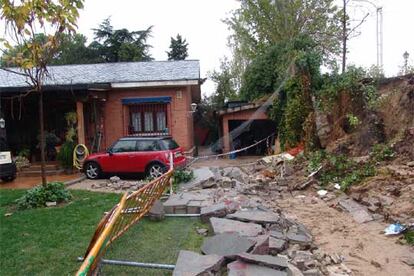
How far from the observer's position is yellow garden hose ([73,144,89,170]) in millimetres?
14945

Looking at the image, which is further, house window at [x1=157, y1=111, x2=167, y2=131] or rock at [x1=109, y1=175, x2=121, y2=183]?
house window at [x1=157, y1=111, x2=167, y2=131]

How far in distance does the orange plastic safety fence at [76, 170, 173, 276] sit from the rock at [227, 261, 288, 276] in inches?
54.2

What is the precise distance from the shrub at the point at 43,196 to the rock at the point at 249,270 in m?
5.27

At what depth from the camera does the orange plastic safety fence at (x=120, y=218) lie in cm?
357

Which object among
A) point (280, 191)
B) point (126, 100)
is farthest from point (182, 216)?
point (126, 100)

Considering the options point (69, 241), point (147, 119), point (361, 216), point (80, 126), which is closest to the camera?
point (69, 241)

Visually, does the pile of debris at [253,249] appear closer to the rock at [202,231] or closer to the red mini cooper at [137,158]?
the rock at [202,231]

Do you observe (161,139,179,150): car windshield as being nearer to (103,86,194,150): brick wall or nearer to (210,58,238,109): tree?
(103,86,194,150): brick wall

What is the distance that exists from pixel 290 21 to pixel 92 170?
2029 cm

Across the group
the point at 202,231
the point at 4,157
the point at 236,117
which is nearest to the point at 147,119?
the point at 236,117

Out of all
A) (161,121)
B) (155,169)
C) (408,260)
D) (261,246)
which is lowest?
(408,260)

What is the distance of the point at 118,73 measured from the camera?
19.2m

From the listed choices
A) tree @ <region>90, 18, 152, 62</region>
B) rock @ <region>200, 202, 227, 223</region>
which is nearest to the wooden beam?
rock @ <region>200, 202, 227, 223</region>

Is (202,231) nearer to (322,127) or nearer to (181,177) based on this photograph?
(181,177)
